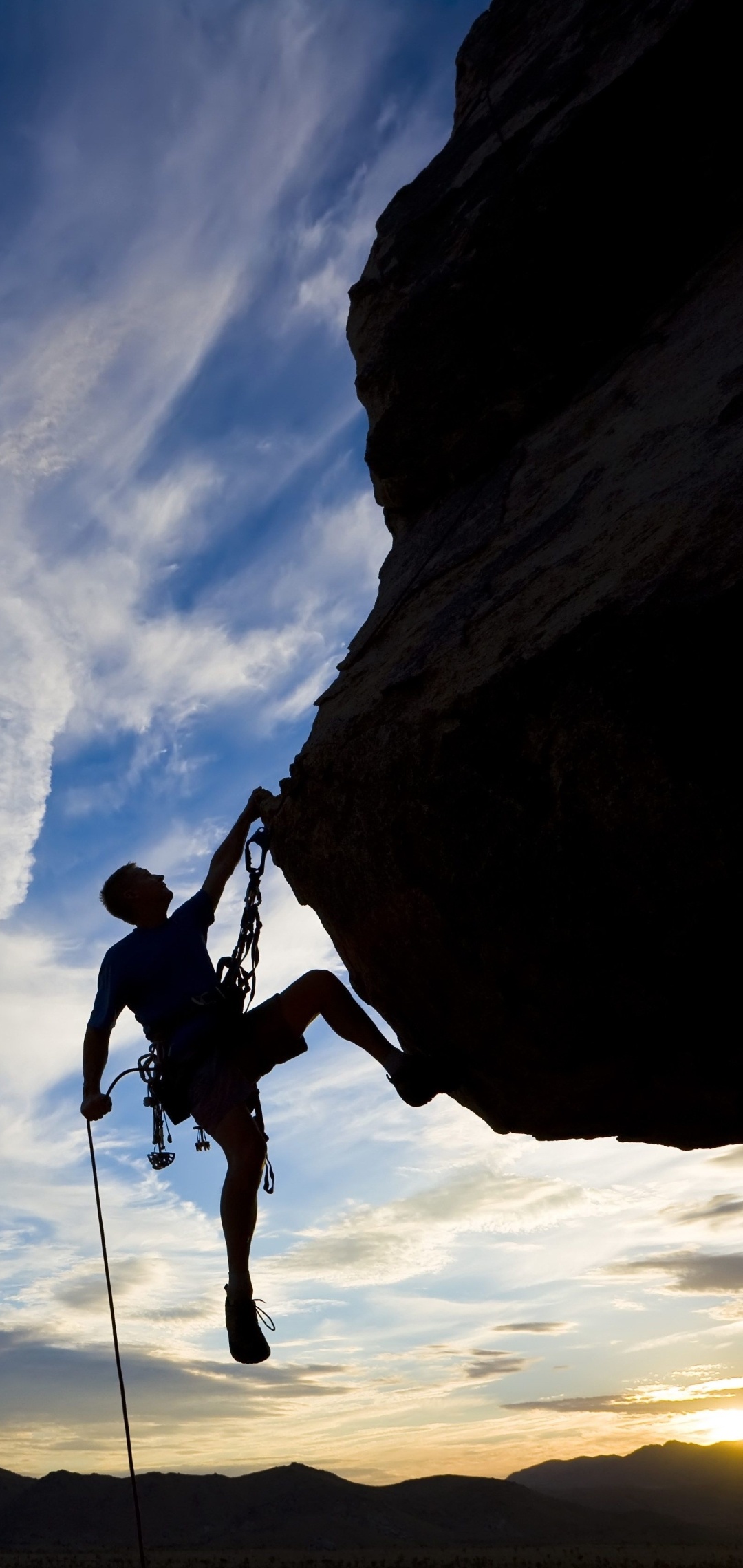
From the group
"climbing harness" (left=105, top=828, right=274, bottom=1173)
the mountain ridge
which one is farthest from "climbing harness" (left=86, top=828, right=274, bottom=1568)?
the mountain ridge

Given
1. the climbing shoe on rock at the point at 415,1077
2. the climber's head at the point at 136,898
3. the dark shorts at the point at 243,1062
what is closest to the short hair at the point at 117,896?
the climber's head at the point at 136,898

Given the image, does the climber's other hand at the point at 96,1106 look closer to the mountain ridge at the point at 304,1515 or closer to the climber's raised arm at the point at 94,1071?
the climber's raised arm at the point at 94,1071

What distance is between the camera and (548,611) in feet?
13.4

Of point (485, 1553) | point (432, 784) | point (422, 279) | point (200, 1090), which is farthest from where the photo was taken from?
point (485, 1553)

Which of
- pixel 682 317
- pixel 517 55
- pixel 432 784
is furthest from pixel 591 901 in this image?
pixel 517 55

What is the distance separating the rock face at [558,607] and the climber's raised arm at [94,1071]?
134cm

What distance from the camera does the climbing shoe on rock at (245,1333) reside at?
4781 millimetres

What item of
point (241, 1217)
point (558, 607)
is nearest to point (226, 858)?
point (241, 1217)

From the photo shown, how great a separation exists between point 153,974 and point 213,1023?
44 cm

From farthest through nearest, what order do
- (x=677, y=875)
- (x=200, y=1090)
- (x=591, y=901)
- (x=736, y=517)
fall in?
(x=200, y=1090), (x=591, y=901), (x=677, y=875), (x=736, y=517)

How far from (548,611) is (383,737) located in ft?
3.00

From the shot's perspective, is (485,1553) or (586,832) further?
(485,1553)

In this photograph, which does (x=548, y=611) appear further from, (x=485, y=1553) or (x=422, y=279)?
(x=485, y=1553)

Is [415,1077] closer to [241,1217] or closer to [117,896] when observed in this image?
[241,1217]
